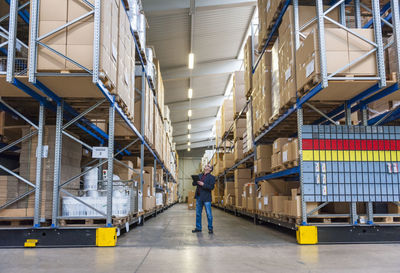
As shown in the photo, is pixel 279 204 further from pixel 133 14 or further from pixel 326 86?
pixel 133 14

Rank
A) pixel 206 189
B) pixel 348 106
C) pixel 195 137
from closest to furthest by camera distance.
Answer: pixel 348 106, pixel 206 189, pixel 195 137

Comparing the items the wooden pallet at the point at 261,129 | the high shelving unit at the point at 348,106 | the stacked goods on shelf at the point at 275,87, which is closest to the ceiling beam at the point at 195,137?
the wooden pallet at the point at 261,129

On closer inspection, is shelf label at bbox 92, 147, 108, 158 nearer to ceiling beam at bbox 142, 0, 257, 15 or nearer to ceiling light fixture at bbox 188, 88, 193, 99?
ceiling beam at bbox 142, 0, 257, 15

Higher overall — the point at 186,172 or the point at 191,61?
the point at 191,61

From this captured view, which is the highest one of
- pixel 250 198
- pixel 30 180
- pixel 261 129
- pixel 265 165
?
pixel 261 129

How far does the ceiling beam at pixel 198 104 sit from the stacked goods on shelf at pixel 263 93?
14.0 meters

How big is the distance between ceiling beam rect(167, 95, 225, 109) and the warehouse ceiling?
67 mm

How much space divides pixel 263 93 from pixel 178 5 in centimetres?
513

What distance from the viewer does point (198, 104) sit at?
23547 millimetres

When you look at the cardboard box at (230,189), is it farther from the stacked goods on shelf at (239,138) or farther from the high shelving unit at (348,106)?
the high shelving unit at (348,106)

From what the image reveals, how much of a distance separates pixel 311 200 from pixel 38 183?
4014 millimetres

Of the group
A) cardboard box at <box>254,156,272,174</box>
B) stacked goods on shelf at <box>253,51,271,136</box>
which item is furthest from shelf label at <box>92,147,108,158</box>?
cardboard box at <box>254,156,272,174</box>

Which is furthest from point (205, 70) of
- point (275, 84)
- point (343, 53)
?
point (343, 53)

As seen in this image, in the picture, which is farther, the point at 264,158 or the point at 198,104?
the point at 198,104
